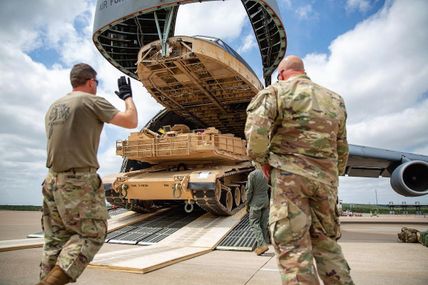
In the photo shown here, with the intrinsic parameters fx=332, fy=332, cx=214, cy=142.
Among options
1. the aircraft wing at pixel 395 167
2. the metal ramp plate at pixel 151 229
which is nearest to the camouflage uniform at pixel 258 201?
the metal ramp plate at pixel 151 229

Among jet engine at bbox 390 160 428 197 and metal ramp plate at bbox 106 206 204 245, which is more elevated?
jet engine at bbox 390 160 428 197

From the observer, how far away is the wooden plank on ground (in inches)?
158

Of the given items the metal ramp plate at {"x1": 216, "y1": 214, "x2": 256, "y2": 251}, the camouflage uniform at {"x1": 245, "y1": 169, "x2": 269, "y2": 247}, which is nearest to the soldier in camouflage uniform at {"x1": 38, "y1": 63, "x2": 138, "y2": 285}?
the metal ramp plate at {"x1": 216, "y1": 214, "x2": 256, "y2": 251}

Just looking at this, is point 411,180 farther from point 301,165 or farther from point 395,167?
point 301,165

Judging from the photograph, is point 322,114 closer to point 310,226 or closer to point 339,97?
point 339,97

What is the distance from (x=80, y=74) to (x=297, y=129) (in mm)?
1698

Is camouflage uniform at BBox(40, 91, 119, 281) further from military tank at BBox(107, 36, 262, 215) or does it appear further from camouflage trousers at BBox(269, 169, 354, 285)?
military tank at BBox(107, 36, 262, 215)

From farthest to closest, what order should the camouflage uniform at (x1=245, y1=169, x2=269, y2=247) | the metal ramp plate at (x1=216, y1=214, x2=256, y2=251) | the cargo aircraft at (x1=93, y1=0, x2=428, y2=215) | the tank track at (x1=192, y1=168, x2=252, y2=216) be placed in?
the cargo aircraft at (x1=93, y1=0, x2=428, y2=215)
the tank track at (x1=192, y1=168, x2=252, y2=216)
the camouflage uniform at (x1=245, y1=169, x2=269, y2=247)
the metal ramp plate at (x1=216, y1=214, x2=256, y2=251)

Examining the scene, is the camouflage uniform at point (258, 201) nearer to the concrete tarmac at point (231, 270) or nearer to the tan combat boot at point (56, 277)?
the concrete tarmac at point (231, 270)

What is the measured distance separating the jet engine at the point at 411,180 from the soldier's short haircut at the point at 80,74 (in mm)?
8513

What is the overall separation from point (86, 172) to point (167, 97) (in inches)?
327

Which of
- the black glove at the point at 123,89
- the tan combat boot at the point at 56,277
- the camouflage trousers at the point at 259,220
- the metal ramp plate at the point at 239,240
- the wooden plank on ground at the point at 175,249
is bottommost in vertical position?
the metal ramp plate at the point at 239,240

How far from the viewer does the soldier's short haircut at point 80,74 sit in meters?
2.57

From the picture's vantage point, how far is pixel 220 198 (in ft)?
30.0
